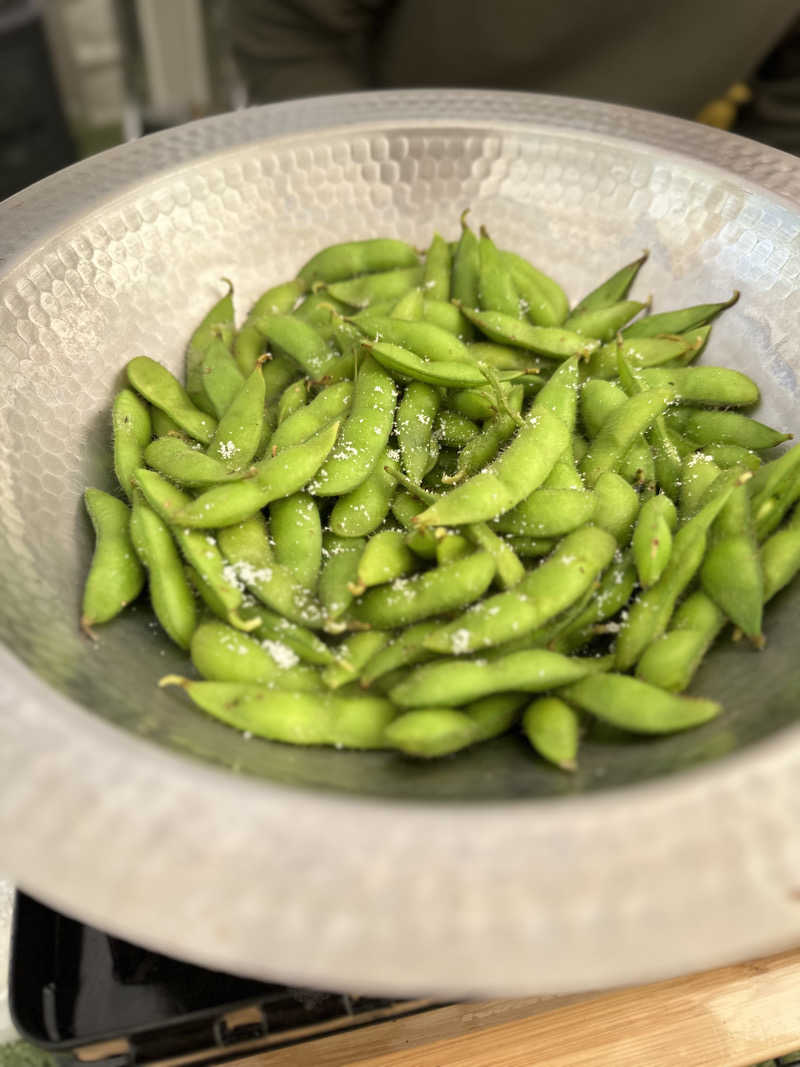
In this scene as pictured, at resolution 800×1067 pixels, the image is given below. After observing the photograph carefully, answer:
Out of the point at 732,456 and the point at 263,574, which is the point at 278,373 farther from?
the point at 732,456

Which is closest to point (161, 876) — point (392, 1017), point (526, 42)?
point (392, 1017)

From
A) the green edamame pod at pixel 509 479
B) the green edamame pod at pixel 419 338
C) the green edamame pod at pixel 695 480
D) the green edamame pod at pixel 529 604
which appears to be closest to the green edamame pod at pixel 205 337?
the green edamame pod at pixel 419 338

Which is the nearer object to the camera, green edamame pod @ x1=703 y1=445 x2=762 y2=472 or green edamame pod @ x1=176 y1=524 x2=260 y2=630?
green edamame pod @ x1=176 y1=524 x2=260 y2=630

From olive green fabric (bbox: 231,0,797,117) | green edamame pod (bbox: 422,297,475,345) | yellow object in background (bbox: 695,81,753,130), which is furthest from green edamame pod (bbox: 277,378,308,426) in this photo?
yellow object in background (bbox: 695,81,753,130)

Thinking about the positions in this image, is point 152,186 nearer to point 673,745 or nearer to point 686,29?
point 673,745

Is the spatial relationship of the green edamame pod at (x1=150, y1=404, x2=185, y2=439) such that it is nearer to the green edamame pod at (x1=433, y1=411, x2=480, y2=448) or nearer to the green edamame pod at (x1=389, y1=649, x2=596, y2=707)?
the green edamame pod at (x1=433, y1=411, x2=480, y2=448)

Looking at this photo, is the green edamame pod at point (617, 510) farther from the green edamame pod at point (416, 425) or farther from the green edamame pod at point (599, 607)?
the green edamame pod at point (416, 425)
